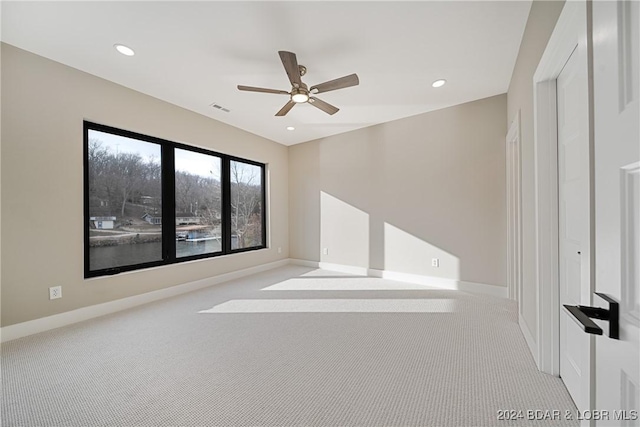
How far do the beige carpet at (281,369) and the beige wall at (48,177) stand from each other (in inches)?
14.8

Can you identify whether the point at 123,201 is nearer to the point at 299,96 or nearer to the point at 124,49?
the point at 124,49

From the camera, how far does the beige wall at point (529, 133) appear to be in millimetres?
1889

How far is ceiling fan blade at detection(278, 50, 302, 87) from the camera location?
218 centimetres

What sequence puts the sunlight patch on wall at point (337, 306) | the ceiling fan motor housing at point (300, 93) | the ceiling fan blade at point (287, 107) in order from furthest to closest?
the sunlight patch on wall at point (337, 306)
the ceiling fan blade at point (287, 107)
the ceiling fan motor housing at point (300, 93)

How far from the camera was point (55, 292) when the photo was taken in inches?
108

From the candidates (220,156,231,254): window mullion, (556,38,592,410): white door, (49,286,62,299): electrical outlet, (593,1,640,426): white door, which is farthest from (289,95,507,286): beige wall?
(49,286,62,299): electrical outlet

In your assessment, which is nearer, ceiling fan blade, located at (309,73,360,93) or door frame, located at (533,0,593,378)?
door frame, located at (533,0,593,378)

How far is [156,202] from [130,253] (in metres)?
0.75

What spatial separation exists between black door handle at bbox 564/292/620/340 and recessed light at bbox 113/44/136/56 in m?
3.59

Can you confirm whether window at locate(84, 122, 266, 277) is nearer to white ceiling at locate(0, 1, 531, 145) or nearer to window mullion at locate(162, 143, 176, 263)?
window mullion at locate(162, 143, 176, 263)

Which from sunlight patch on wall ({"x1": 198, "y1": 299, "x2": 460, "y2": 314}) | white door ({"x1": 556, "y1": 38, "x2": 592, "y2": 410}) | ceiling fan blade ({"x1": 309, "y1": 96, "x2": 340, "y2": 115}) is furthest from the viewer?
sunlight patch on wall ({"x1": 198, "y1": 299, "x2": 460, "y2": 314})

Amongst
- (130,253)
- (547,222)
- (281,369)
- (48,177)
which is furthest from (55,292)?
(547,222)

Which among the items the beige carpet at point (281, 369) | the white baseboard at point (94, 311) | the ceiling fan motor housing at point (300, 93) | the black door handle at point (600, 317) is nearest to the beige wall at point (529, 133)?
the beige carpet at point (281, 369)

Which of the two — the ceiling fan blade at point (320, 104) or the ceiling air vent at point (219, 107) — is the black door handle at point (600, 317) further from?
the ceiling air vent at point (219, 107)
